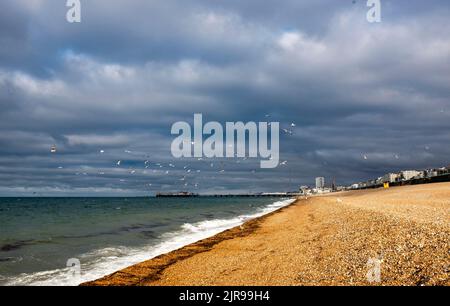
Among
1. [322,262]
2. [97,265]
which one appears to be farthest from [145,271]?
[322,262]

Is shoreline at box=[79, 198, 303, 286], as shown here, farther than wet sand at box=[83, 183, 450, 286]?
Yes

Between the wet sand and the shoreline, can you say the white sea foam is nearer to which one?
the shoreline

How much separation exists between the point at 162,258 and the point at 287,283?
35.2 ft

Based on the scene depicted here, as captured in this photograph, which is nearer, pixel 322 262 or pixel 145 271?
pixel 322 262

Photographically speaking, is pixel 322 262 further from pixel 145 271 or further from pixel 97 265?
pixel 97 265

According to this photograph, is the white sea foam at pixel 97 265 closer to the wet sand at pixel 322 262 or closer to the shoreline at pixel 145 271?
the shoreline at pixel 145 271

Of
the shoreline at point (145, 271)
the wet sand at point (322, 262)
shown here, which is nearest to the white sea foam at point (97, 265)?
the shoreline at point (145, 271)

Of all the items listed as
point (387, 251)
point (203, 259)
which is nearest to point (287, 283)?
point (387, 251)

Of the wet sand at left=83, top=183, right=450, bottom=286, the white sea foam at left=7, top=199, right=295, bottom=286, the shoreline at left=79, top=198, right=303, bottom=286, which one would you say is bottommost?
the white sea foam at left=7, top=199, right=295, bottom=286

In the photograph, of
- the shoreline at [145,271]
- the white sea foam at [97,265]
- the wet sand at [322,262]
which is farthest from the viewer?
the white sea foam at [97,265]

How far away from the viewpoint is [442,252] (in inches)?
507

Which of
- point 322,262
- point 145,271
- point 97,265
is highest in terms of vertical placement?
point 322,262

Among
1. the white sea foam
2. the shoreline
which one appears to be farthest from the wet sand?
the white sea foam
